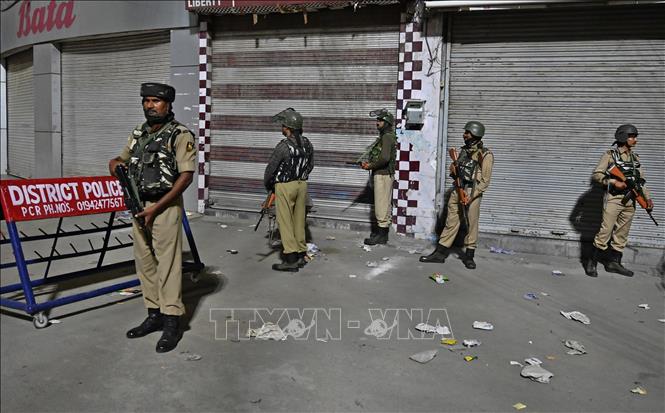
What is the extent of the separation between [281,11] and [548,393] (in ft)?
24.2

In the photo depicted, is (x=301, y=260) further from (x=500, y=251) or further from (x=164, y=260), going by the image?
(x=500, y=251)

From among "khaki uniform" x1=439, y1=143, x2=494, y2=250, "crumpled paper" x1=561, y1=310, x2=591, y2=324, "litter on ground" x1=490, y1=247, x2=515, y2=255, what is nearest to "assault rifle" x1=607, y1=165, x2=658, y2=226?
"khaki uniform" x1=439, y1=143, x2=494, y2=250

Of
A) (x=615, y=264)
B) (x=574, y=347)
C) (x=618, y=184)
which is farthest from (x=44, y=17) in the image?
(x=574, y=347)

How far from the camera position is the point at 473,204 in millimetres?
7020

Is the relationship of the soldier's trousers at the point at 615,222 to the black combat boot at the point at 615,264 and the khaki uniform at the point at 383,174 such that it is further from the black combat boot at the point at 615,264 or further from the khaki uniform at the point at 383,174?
the khaki uniform at the point at 383,174

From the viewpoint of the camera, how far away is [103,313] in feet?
16.4

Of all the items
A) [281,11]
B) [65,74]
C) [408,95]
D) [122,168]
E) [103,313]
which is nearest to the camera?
[122,168]

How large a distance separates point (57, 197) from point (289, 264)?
275 centimetres

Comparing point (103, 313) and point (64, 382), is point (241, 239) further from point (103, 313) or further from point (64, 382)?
point (64, 382)

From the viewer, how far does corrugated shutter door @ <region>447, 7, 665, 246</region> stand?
24.8 feet

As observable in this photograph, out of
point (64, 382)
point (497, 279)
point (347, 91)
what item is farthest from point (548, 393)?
point (347, 91)

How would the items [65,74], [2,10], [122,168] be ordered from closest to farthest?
1. [122,168]
2. [65,74]
3. [2,10]

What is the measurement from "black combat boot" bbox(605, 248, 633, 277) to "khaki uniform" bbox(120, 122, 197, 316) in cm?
553

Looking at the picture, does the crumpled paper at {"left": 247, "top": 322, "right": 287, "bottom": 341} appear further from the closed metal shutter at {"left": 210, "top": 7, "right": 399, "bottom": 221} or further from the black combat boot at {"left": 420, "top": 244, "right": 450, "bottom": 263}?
the closed metal shutter at {"left": 210, "top": 7, "right": 399, "bottom": 221}
